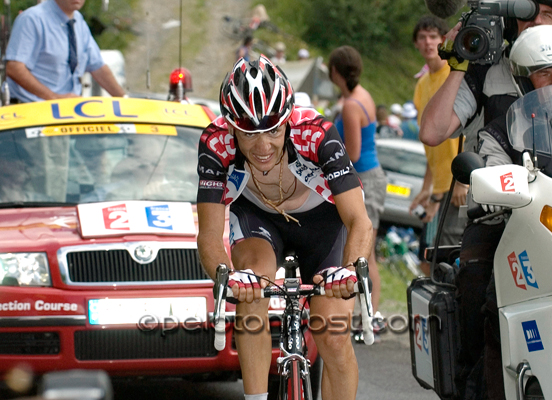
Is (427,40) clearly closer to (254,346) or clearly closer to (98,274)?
(98,274)

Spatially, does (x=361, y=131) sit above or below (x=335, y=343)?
above

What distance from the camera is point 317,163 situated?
421 cm

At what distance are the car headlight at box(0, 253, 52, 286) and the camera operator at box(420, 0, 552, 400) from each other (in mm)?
2175

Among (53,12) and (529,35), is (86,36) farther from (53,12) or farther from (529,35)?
(529,35)

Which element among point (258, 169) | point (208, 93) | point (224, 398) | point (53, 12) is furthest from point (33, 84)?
point (208, 93)

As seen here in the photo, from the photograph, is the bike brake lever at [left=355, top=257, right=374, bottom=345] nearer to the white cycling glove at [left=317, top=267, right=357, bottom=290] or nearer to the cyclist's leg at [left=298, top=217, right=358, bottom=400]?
the white cycling glove at [left=317, top=267, right=357, bottom=290]

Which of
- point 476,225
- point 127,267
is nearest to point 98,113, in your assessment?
point 127,267

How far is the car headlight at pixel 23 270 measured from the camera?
16.6ft

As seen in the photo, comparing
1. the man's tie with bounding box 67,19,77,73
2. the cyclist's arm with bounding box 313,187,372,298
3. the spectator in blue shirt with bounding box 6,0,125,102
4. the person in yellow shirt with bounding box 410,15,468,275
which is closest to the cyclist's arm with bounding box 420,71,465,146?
the cyclist's arm with bounding box 313,187,372,298

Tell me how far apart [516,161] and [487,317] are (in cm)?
77

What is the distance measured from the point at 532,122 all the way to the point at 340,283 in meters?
1.30

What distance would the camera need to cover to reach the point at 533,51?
14.6 feet

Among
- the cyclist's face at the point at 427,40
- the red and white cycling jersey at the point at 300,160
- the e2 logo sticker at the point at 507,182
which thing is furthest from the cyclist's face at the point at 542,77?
the cyclist's face at the point at 427,40

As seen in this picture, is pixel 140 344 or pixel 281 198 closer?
pixel 281 198
